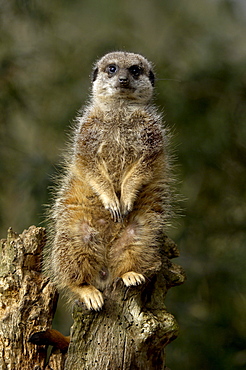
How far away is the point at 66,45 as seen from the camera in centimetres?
500

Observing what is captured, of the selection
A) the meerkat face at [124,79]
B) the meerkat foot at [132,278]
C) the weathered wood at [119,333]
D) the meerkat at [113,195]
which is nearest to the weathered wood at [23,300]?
the meerkat at [113,195]

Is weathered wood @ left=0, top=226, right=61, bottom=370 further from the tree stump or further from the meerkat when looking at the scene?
the meerkat

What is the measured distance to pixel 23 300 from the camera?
282 centimetres

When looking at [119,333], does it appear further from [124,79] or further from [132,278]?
[124,79]

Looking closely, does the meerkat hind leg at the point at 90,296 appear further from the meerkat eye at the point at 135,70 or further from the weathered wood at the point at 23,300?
the meerkat eye at the point at 135,70

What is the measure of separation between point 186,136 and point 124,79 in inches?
55.3

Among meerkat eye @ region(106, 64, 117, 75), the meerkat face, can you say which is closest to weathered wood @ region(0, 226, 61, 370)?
the meerkat face

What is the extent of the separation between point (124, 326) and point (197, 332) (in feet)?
6.09

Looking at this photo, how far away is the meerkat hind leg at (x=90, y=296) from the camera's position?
2641 millimetres

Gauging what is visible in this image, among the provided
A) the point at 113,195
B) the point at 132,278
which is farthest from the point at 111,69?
the point at 132,278

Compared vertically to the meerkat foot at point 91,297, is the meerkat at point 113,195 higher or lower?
higher

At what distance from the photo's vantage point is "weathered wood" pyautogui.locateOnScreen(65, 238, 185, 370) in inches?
102

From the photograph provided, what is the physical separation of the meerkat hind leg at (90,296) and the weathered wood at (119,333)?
0.03 metres

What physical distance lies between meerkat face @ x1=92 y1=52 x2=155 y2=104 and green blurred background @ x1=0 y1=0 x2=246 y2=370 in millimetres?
1100
